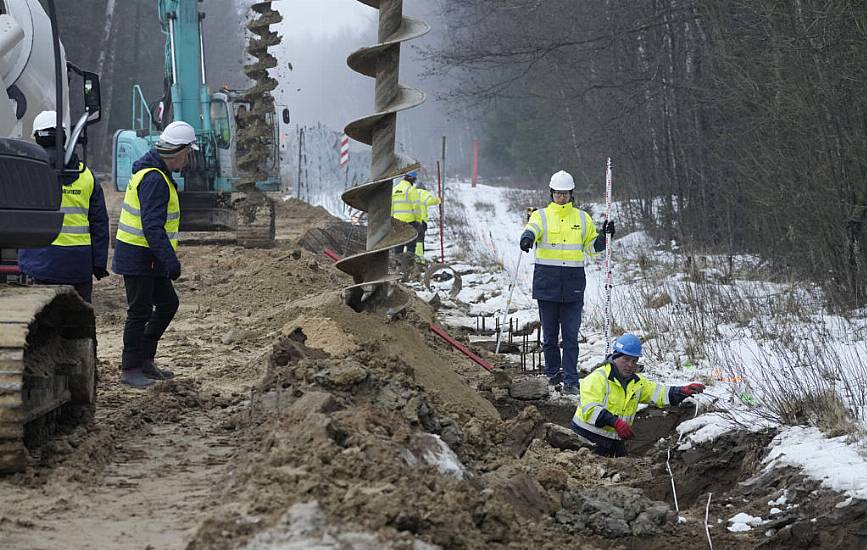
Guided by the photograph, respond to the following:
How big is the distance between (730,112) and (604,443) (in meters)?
9.89

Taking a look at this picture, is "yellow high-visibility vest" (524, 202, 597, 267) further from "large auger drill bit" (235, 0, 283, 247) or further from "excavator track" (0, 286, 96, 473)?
"large auger drill bit" (235, 0, 283, 247)

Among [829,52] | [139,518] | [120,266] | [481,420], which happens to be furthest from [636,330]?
[139,518]

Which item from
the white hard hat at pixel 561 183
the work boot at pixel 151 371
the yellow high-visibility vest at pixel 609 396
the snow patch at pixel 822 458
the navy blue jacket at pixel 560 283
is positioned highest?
the white hard hat at pixel 561 183

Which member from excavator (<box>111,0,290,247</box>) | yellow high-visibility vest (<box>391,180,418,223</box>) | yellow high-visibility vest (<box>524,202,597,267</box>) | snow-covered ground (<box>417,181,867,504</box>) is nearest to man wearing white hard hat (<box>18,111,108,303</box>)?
yellow high-visibility vest (<box>524,202,597,267</box>)

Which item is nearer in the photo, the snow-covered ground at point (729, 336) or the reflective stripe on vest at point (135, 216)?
the snow-covered ground at point (729, 336)

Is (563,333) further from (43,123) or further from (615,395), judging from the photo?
(43,123)

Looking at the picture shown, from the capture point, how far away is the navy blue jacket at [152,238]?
7.88 m

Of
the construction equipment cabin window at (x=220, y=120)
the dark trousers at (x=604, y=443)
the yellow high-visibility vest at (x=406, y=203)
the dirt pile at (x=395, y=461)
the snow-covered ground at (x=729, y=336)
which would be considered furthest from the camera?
the construction equipment cabin window at (x=220, y=120)

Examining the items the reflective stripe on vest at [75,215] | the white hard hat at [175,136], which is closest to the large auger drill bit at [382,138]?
the white hard hat at [175,136]

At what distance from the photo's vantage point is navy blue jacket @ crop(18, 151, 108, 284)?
769 cm

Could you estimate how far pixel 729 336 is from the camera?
10.7 m

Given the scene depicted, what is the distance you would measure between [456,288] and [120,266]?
8.42 meters

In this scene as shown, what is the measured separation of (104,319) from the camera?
1222cm

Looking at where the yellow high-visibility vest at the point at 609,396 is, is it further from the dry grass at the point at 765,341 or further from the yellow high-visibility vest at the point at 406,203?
the yellow high-visibility vest at the point at 406,203
